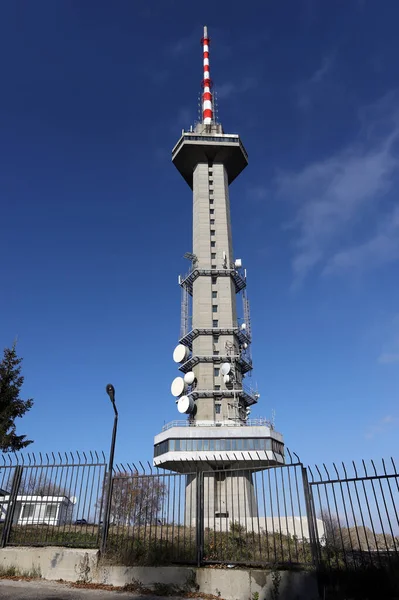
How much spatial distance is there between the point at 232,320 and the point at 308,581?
49.4m

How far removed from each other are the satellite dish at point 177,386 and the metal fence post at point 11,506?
4145cm

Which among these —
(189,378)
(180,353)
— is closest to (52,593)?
(189,378)

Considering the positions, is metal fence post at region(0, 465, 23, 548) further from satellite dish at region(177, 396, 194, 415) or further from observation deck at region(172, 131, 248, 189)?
observation deck at region(172, 131, 248, 189)

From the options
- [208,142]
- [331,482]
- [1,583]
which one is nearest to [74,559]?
[1,583]

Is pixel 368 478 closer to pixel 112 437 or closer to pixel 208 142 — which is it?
pixel 112 437

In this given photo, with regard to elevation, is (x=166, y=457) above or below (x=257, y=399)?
below

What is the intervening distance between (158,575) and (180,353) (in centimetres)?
4692

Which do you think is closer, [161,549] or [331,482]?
[331,482]

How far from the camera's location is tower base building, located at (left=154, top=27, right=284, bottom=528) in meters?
49.8

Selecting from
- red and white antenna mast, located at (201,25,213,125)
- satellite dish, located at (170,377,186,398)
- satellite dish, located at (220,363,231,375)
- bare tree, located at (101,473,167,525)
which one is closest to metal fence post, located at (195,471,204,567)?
bare tree, located at (101,473,167,525)

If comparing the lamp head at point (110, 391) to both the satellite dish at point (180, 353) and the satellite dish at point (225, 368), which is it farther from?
the satellite dish at point (180, 353)

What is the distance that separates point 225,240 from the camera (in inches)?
2532

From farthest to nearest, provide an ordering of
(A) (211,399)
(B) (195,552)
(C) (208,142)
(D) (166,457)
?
(C) (208,142), (A) (211,399), (D) (166,457), (B) (195,552)

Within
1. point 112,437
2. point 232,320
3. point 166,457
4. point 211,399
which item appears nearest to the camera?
point 112,437
